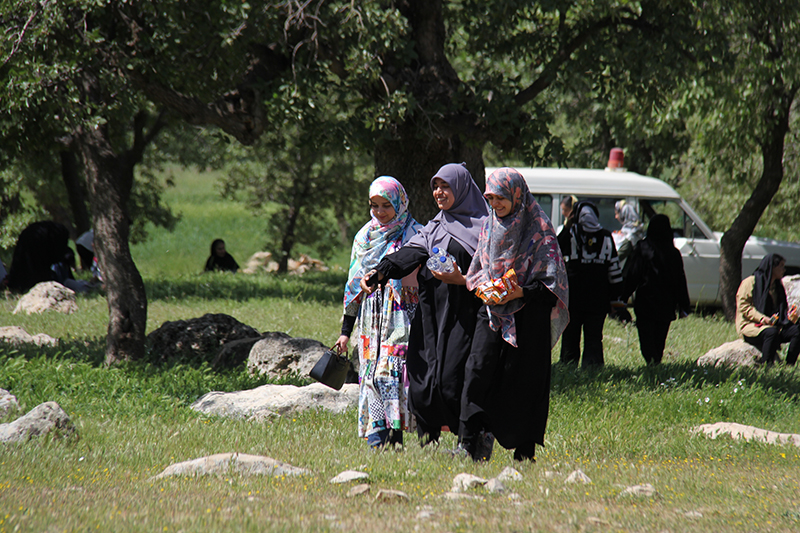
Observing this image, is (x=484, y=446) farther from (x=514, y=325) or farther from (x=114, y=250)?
(x=114, y=250)

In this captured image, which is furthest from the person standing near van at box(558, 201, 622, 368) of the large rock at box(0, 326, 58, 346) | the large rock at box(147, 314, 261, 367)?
the large rock at box(0, 326, 58, 346)

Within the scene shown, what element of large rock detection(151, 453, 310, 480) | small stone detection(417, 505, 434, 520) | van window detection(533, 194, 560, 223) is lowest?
large rock detection(151, 453, 310, 480)

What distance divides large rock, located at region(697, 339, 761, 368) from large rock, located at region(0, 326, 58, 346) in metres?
7.43

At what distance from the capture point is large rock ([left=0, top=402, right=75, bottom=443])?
4.96 m

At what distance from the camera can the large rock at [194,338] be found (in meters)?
8.27

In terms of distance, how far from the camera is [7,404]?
578 cm

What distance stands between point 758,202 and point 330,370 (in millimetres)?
8714

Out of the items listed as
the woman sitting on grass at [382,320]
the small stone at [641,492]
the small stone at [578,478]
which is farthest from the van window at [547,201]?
the small stone at [641,492]

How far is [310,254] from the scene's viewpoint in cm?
2912

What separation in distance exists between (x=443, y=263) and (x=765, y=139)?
346 inches

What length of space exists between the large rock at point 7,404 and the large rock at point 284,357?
2.18 metres

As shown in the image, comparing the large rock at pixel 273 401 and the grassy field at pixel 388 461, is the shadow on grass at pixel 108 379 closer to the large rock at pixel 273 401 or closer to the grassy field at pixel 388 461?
the grassy field at pixel 388 461

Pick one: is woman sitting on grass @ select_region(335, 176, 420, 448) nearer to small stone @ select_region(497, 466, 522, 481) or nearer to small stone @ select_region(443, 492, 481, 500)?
small stone @ select_region(497, 466, 522, 481)

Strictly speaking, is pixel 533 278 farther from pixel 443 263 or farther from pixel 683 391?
pixel 683 391
